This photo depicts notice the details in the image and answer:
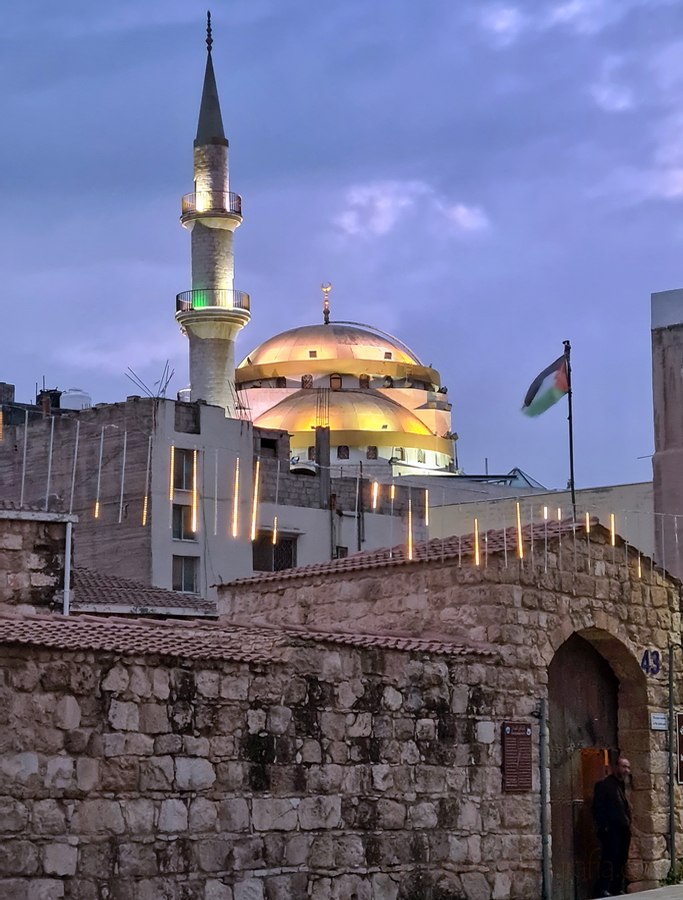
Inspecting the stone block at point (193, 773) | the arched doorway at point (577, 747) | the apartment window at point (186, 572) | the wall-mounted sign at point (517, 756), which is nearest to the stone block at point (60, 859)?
the stone block at point (193, 773)

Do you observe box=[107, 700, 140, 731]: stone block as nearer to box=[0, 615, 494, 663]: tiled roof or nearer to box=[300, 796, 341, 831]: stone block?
box=[0, 615, 494, 663]: tiled roof

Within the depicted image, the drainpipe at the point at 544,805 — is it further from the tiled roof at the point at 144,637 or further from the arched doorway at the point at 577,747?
the tiled roof at the point at 144,637

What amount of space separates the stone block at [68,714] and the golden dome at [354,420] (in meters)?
64.7

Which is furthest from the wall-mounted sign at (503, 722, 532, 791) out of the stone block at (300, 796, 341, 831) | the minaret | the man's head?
the minaret

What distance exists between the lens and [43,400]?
45.9 meters

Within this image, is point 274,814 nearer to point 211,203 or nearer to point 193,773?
point 193,773

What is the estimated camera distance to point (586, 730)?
54.6 feet

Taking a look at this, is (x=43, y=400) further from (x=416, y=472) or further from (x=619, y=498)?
(x=416, y=472)

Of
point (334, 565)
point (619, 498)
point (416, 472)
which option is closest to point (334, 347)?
point (416, 472)

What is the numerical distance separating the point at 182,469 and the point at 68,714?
30.8 meters

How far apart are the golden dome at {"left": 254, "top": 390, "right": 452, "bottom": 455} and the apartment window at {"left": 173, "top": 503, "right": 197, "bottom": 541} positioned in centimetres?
3357

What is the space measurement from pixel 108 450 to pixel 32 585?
24434mm

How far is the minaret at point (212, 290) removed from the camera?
64000 mm

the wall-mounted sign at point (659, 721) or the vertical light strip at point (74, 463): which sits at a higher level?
the vertical light strip at point (74, 463)
